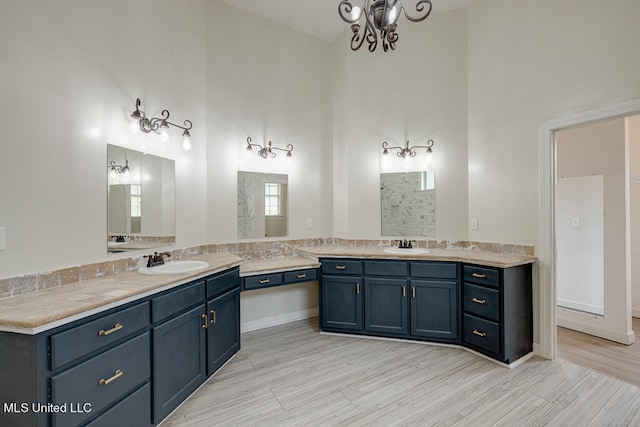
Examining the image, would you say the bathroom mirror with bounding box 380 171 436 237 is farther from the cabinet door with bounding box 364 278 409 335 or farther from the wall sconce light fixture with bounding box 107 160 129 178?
the wall sconce light fixture with bounding box 107 160 129 178

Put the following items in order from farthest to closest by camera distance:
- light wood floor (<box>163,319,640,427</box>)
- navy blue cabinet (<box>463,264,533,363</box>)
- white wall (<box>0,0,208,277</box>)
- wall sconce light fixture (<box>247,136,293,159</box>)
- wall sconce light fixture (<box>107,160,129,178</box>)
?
wall sconce light fixture (<box>247,136,293,159</box>), navy blue cabinet (<box>463,264,533,363</box>), wall sconce light fixture (<box>107,160,129,178</box>), light wood floor (<box>163,319,640,427</box>), white wall (<box>0,0,208,277</box>)

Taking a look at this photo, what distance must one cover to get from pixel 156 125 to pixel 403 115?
2.75m

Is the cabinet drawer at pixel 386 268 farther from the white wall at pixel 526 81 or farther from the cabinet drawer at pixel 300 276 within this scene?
the white wall at pixel 526 81

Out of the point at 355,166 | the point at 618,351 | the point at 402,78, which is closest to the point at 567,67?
the point at 402,78

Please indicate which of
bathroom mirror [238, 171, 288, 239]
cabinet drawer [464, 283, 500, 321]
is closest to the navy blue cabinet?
cabinet drawer [464, 283, 500, 321]

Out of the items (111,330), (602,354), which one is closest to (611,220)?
(602,354)

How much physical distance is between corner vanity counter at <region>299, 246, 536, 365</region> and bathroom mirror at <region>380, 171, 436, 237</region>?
46 cm

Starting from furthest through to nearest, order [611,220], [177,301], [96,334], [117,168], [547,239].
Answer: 1. [611,220]
2. [547,239]
3. [117,168]
4. [177,301]
5. [96,334]

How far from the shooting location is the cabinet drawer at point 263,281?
9.61ft

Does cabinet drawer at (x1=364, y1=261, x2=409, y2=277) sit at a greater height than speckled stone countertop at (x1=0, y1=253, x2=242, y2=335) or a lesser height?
lesser

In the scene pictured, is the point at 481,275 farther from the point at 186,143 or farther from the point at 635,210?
the point at 186,143

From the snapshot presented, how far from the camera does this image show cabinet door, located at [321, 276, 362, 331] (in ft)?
10.5

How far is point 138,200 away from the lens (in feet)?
8.02

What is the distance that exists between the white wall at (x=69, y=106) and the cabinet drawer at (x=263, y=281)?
118 cm
